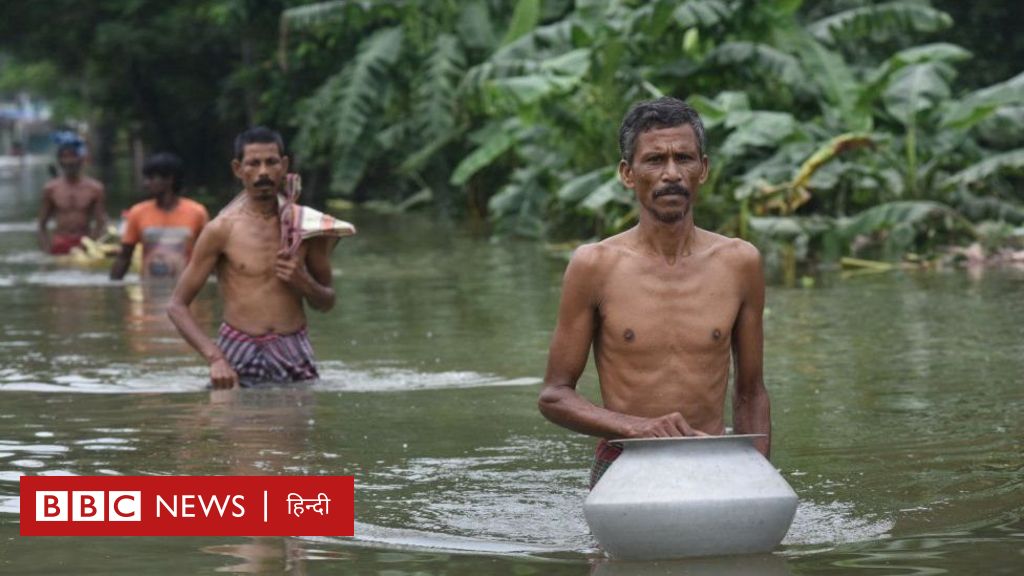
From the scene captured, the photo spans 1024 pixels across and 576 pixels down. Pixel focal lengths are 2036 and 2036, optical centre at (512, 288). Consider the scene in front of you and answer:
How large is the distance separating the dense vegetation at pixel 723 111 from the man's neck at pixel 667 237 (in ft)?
37.5

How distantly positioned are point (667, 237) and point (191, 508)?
6.52ft

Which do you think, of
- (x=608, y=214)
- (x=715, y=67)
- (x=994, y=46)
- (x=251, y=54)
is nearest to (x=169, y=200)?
(x=608, y=214)

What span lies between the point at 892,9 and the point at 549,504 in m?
13.8

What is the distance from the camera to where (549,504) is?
745 centimetres

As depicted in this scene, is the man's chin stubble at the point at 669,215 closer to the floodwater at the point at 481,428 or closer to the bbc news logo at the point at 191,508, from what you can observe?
the floodwater at the point at 481,428

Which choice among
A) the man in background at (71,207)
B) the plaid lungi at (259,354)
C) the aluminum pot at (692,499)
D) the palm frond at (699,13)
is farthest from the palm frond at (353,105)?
the aluminum pot at (692,499)

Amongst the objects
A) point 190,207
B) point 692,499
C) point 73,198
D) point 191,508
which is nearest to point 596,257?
point 692,499

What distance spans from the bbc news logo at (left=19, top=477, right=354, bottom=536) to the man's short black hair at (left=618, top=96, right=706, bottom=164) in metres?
1.73

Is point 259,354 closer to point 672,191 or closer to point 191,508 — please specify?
A: point 191,508

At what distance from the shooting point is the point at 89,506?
713 centimetres

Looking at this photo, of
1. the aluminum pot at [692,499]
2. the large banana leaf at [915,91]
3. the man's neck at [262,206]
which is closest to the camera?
the aluminum pot at [692,499]

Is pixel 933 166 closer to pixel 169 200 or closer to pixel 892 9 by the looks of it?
pixel 892 9

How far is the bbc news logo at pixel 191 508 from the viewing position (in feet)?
22.4

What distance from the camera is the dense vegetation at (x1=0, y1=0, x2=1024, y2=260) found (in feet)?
60.5
